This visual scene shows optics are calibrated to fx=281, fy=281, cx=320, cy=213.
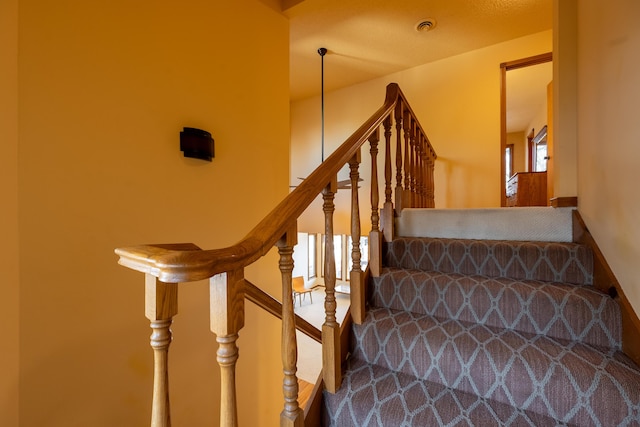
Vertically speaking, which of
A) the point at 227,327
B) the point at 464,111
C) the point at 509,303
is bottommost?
the point at 509,303

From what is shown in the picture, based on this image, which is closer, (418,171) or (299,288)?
(418,171)

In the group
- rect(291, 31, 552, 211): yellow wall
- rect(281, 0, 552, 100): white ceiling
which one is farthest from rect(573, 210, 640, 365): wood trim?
rect(281, 0, 552, 100): white ceiling

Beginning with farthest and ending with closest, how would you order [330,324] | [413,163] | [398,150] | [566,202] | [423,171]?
[423,171] < [413,163] < [398,150] < [566,202] < [330,324]

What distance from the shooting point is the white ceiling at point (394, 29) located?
9.10 feet

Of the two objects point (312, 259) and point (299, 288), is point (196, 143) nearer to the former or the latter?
point (299, 288)

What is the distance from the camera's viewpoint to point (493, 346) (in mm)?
1069

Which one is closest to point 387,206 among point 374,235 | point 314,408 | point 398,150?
point 374,235

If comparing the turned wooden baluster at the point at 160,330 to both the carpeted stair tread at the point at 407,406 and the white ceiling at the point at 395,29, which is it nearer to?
the carpeted stair tread at the point at 407,406

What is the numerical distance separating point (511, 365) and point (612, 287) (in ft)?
1.89

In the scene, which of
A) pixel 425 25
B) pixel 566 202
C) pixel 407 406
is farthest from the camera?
pixel 425 25

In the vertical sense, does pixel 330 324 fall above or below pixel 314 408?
above

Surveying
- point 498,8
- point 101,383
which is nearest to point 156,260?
point 101,383

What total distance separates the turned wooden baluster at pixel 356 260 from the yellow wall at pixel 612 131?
0.99 meters

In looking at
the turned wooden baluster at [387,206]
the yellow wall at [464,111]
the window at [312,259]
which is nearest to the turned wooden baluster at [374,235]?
the turned wooden baluster at [387,206]
